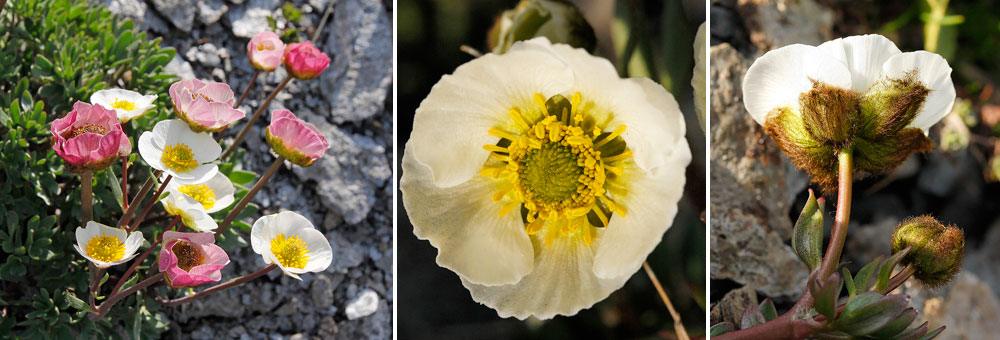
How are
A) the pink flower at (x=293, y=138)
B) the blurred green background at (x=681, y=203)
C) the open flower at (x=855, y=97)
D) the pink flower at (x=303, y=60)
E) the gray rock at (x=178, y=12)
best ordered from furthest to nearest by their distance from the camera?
1. the gray rock at (x=178, y=12)
2. the pink flower at (x=303, y=60)
3. the pink flower at (x=293, y=138)
4. the blurred green background at (x=681, y=203)
5. the open flower at (x=855, y=97)

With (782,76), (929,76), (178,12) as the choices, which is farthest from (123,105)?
(929,76)

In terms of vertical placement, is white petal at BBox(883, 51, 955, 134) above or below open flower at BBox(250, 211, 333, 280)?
above

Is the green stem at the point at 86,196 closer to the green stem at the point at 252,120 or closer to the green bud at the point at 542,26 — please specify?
the green stem at the point at 252,120

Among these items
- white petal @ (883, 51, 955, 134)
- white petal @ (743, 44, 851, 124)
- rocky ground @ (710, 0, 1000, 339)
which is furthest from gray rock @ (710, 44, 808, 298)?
white petal @ (883, 51, 955, 134)

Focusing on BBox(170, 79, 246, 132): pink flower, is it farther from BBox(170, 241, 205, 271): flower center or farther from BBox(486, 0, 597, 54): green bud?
BBox(486, 0, 597, 54): green bud

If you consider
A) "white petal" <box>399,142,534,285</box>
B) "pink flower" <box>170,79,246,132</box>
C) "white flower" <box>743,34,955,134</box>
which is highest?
"white flower" <box>743,34,955,134</box>

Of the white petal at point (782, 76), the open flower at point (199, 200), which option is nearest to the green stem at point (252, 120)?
the open flower at point (199, 200)

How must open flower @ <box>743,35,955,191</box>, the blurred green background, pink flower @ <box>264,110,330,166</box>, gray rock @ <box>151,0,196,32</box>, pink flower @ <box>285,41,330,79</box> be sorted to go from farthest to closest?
gray rock @ <box>151,0,196,32</box> → pink flower @ <box>285,41,330,79</box> → pink flower @ <box>264,110,330,166</box> → the blurred green background → open flower @ <box>743,35,955,191</box>

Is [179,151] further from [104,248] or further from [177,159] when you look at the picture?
[104,248]
